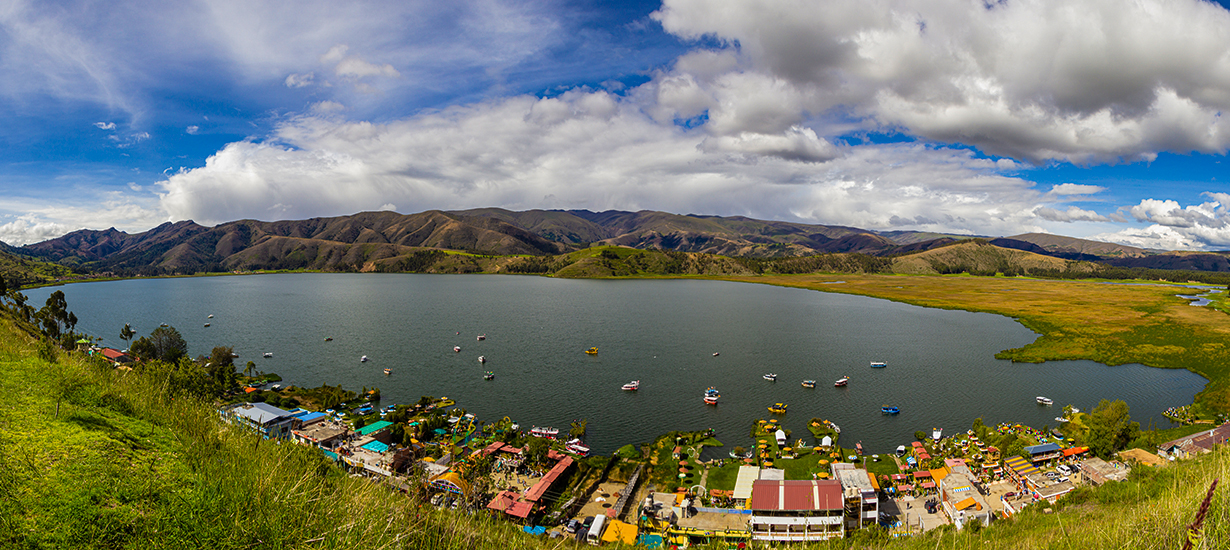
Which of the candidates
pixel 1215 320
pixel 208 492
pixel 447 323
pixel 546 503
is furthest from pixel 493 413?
pixel 1215 320

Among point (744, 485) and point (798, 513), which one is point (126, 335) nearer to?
point (744, 485)

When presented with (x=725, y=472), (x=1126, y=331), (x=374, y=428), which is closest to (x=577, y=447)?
(x=725, y=472)

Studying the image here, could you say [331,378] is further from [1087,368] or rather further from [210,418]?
[1087,368]

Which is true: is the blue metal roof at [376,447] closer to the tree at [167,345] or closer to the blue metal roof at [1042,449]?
the tree at [167,345]

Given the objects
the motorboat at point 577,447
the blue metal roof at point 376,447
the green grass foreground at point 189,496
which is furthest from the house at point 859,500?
the blue metal roof at point 376,447

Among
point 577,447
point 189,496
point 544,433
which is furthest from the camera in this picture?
point 544,433

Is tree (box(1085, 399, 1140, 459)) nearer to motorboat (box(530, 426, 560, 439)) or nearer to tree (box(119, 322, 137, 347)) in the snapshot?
motorboat (box(530, 426, 560, 439))
